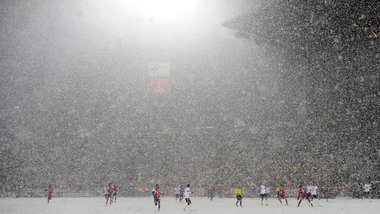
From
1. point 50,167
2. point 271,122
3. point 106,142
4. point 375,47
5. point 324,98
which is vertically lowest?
point 50,167

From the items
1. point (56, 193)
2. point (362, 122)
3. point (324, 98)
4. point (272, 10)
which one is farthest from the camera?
point (324, 98)

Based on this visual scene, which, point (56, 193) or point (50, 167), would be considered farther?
point (50, 167)

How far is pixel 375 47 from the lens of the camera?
1769 centimetres

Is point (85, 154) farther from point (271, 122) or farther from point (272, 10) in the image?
point (272, 10)

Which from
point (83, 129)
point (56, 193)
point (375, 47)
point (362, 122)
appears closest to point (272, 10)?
point (375, 47)

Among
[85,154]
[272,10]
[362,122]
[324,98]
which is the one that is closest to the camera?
Result: [272,10]

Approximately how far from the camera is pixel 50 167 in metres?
22.6

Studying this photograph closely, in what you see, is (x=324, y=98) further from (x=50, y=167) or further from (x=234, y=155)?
(x=50, y=167)

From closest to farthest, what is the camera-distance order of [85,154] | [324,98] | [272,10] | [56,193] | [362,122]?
[272,10]
[56,193]
[362,122]
[324,98]
[85,154]

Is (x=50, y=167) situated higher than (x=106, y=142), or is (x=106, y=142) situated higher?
(x=106, y=142)

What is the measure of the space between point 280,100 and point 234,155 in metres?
6.42

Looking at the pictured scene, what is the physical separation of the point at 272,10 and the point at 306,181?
10.4 meters

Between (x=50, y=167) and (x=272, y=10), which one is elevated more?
(x=272, y=10)

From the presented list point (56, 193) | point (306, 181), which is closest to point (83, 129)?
point (56, 193)
